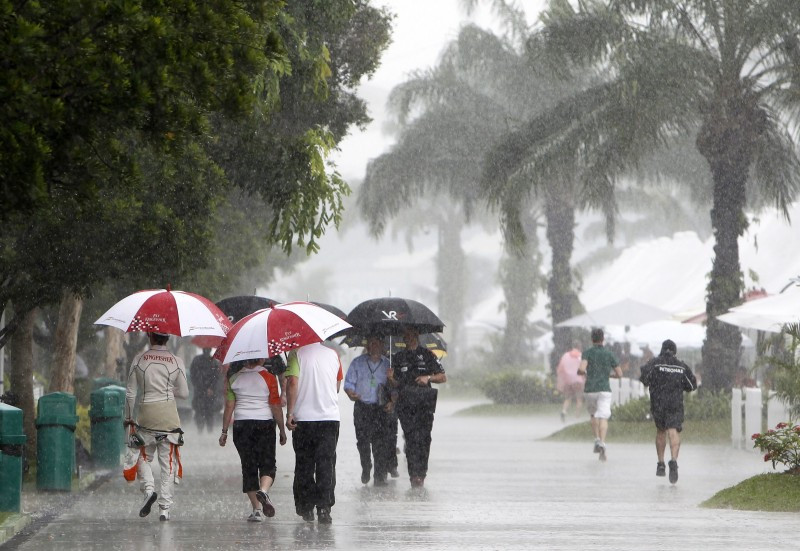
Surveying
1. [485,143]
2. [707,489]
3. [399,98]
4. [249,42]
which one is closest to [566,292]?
[485,143]

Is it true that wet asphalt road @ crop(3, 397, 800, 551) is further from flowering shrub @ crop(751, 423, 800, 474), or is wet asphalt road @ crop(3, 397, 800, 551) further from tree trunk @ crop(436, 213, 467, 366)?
tree trunk @ crop(436, 213, 467, 366)

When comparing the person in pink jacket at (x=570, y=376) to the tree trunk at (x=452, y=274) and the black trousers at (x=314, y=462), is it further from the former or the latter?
the tree trunk at (x=452, y=274)

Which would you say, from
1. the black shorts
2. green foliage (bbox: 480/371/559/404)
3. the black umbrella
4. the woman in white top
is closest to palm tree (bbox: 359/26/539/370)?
green foliage (bbox: 480/371/559/404)

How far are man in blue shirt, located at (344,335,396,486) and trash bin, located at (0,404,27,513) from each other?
401cm

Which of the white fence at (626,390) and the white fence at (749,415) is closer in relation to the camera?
the white fence at (749,415)

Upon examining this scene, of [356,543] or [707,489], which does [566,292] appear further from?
[356,543]

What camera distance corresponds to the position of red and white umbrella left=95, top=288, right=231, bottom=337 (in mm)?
13641

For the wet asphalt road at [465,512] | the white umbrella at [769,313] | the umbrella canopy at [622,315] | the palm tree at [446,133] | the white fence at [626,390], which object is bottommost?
the wet asphalt road at [465,512]

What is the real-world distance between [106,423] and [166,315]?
6712 mm

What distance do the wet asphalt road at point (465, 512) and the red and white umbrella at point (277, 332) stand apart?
56.9 inches

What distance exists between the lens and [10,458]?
46.1 ft

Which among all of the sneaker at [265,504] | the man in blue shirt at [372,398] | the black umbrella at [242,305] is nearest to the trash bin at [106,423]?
the black umbrella at [242,305]

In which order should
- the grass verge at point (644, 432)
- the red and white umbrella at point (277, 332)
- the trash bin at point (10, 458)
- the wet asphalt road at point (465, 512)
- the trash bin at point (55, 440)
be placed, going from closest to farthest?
1. the wet asphalt road at point (465, 512)
2. the red and white umbrella at point (277, 332)
3. the trash bin at point (10, 458)
4. the trash bin at point (55, 440)
5. the grass verge at point (644, 432)

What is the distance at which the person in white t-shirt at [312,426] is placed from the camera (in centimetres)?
1338
